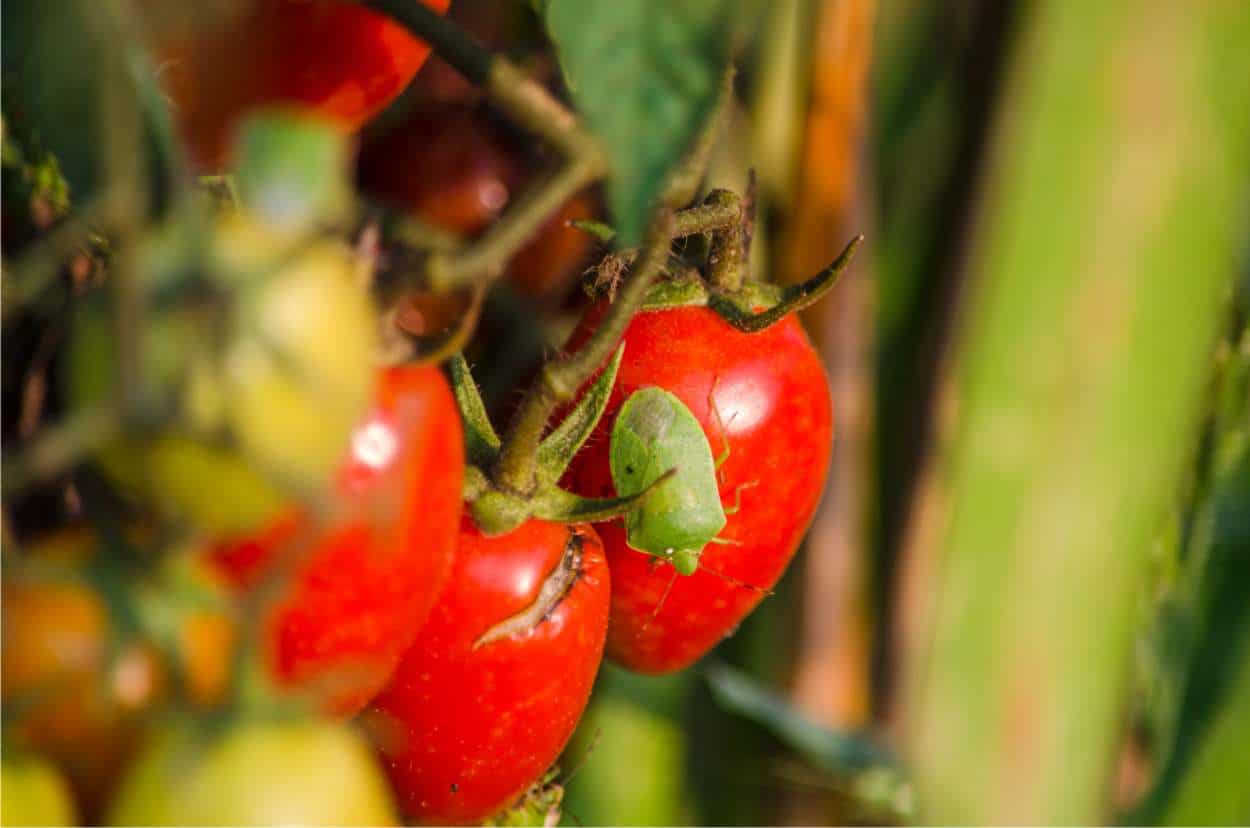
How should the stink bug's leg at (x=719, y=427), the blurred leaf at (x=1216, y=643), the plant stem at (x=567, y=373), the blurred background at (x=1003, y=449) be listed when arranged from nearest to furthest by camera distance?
the plant stem at (x=567, y=373), the stink bug's leg at (x=719, y=427), the blurred leaf at (x=1216, y=643), the blurred background at (x=1003, y=449)

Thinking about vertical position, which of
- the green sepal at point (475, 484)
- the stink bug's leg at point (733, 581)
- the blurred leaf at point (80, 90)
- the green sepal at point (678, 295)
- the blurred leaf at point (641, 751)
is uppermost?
the blurred leaf at point (80, 90)

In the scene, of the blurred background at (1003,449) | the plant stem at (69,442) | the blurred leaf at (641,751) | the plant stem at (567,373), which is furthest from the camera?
the blurred leaf at (641,751)

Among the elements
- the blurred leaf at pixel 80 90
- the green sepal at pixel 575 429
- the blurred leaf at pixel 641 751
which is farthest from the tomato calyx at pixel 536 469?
the blurred leaf at pixel 641 751

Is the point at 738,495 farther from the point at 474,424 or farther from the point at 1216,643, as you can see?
the point at 1216,643

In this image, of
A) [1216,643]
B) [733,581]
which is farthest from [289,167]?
[1216,643]

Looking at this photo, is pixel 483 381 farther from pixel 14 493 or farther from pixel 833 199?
pixel 833 199

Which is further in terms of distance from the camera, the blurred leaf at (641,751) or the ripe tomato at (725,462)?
the blurred leaf at (641,751)

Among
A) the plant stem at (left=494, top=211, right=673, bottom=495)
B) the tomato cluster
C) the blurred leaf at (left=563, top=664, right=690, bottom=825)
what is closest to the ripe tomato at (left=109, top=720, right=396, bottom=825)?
the tomato cluster

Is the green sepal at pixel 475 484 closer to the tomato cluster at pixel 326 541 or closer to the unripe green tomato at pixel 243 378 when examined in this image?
the tomato cluster at pixel 326 541
